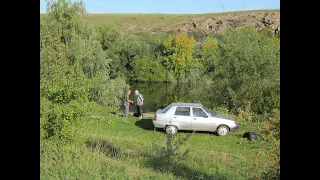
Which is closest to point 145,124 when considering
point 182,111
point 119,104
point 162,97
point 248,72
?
point 182,111

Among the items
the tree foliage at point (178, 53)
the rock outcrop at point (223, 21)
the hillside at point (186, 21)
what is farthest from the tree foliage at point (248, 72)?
the rock outcrop at point (223, 21)

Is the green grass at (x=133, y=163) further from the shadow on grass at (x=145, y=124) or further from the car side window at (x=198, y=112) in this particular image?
the shadow on grass at (x=145, y=124)

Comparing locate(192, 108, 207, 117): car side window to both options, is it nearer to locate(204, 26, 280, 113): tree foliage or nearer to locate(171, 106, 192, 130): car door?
locate(171, 106, 192, 130): car door

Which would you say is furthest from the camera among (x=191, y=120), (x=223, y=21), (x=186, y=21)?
(x=186, y=21)

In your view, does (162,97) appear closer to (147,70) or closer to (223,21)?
(147,70)

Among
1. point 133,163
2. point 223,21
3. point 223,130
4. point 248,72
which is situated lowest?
point 223,130

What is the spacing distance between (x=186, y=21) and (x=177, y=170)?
129314mm

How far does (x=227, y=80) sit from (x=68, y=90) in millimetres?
13830

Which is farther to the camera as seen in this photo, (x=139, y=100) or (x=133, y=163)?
(x=139, y=100)

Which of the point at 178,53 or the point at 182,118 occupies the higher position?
the point at 178,53

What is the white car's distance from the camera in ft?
46.7

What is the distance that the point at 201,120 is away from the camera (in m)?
14.3
